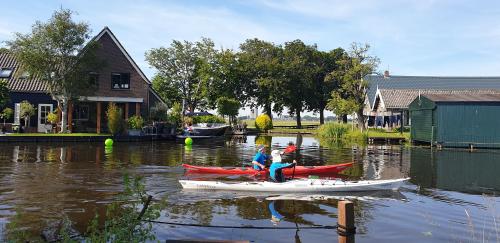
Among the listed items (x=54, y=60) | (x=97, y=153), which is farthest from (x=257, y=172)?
(x=54, y=60)

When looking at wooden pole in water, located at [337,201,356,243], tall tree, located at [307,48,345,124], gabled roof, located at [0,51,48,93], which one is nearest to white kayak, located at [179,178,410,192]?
wooden pole in water, located at [337,201,356,243]

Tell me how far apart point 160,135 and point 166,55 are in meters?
25.5

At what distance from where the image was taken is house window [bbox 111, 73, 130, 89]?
40.8 meters

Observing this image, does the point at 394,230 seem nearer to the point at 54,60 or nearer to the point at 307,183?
the point at 307,183

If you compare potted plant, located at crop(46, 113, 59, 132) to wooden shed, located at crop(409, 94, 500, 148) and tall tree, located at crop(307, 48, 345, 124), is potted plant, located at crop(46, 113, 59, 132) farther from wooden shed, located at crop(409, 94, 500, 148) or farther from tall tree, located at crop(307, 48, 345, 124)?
tall tree, located at crop(307, 48, 345, 124)

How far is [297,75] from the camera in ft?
216

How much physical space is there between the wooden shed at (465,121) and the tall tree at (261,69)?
3153 centimetres

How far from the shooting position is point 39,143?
3222cm

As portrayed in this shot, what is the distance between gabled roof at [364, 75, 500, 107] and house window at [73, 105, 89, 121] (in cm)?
3438

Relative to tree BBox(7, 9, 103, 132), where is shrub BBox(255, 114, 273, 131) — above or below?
below

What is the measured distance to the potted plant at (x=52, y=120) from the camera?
120 feet

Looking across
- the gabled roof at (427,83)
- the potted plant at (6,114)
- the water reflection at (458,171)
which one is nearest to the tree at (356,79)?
the gabled roof at (427,83)

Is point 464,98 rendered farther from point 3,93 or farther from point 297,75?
point 3,93

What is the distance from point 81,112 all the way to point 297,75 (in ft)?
112
